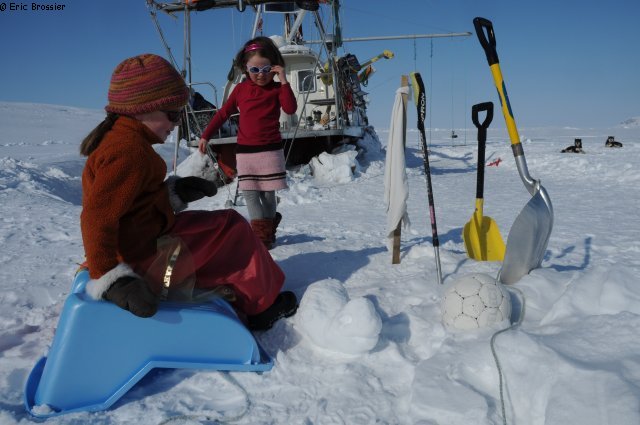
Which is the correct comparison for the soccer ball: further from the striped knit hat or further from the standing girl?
the standing girl

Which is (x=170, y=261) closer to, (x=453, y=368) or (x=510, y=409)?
(x=453, y=368)

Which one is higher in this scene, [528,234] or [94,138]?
[94,138]

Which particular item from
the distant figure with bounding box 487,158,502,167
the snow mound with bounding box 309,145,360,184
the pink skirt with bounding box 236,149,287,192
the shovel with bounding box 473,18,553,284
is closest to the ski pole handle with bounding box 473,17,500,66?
the shovel with bounding box 473,18,553,284

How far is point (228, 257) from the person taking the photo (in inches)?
80.4

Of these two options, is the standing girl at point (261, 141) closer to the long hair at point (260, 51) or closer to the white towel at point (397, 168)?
the long hair at point (260, 51)

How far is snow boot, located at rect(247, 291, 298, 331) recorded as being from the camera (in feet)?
6.81

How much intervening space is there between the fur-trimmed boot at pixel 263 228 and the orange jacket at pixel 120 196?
1516 mm

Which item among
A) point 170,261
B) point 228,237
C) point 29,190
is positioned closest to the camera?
point 170,261

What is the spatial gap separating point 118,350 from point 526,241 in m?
1.89

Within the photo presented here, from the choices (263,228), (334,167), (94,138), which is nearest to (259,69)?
(263,228)

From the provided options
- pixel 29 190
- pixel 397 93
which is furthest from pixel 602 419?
pixel 29 190

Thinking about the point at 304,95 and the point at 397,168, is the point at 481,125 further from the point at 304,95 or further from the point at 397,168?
the point at 304,95

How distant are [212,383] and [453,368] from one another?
884 mm

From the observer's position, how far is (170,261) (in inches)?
72.8
